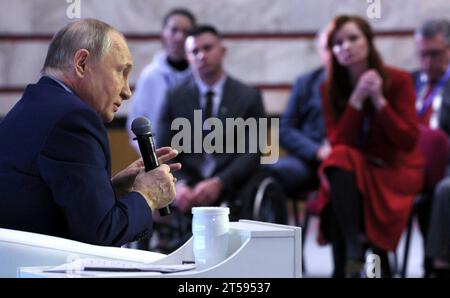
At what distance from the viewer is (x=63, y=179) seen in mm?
2262

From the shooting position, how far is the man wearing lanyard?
16.7 feet

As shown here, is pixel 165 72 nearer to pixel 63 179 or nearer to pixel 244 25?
pixel 244 25

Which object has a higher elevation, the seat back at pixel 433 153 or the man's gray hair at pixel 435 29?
the man's gray hair at pixel 435 29

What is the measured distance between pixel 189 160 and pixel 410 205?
3.77 ft

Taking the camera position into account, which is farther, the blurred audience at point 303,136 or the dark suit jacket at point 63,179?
the blurred audience at point 303,136

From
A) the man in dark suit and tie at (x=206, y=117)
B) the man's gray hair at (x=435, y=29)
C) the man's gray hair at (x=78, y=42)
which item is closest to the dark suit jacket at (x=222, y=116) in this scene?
the man in dark suit and tie at (x=206, y=117)

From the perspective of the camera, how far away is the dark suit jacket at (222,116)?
17.2 ft

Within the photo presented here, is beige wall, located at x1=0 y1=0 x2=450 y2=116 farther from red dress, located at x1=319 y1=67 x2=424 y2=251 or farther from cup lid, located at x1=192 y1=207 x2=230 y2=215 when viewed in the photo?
cup lid, located at x1=192 y1=207 x2=230 y2=215

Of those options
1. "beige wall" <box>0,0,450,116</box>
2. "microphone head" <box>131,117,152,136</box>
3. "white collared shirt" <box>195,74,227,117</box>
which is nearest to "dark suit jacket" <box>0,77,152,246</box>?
"microphone head" <box>131,117,152,136</box>

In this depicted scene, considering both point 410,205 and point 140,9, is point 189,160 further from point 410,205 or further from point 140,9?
point 140,9

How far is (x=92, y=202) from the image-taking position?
223 centimetres

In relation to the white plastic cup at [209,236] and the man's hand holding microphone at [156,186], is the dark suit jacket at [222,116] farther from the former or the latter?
the white plastic cup at [209,236]

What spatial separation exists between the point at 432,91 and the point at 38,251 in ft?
12.5

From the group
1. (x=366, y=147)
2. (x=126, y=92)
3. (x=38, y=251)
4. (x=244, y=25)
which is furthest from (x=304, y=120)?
(x=38, y=251)
